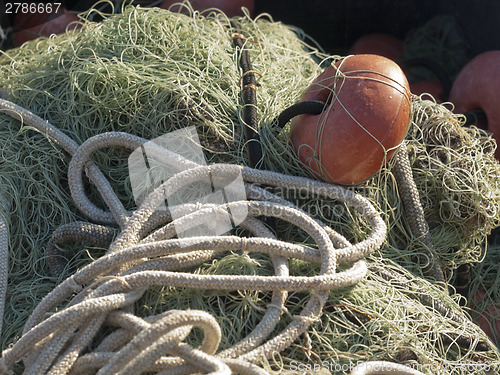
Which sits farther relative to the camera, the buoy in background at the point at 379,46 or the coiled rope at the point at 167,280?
the buoy in background at the point at 379,46

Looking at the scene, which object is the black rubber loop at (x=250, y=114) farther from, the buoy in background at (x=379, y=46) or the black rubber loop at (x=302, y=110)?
the buoy in background at (x=379, y=46)

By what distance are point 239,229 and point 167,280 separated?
13.0 inches

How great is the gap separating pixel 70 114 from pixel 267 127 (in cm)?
68

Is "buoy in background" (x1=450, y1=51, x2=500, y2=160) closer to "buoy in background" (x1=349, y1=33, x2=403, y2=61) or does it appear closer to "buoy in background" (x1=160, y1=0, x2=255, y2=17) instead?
"buoy in background" (x1=349, y1=33, x2=403, y2=61)

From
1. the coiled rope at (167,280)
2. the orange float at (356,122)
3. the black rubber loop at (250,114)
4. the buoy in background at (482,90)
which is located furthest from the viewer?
the buoy in background at (482,90)

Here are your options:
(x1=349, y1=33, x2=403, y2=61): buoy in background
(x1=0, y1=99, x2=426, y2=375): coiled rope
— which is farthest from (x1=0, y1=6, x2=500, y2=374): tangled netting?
(x1=349, y1=33, x2=403, y2=61): buoy in background

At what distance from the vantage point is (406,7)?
3174 mm

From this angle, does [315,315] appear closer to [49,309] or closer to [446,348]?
[446,348]

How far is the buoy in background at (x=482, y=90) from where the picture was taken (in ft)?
7.48

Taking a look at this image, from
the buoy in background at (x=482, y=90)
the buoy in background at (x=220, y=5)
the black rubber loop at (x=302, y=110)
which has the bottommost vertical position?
the buoy in background at (x=482, y=90)

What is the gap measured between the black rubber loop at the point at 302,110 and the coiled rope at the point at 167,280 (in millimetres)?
204

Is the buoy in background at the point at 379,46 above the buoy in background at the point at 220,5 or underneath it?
underneath

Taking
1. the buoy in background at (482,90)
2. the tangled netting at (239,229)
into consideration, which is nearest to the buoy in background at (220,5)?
the tangled netting at (239,229)

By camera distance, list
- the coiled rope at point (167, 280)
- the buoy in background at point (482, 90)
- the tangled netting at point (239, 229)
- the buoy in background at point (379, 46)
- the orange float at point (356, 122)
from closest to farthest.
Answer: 1. the coiled rope at point (167, 280)
2. the tangled netting at point (239, 229)
3. the orange float at point (356, 122)
4. the buoy in background at point (482, 90)
5. the buoy in background at point (379, 46)
